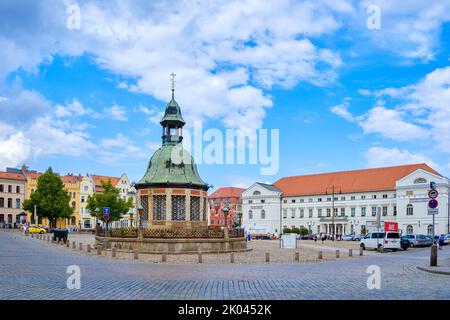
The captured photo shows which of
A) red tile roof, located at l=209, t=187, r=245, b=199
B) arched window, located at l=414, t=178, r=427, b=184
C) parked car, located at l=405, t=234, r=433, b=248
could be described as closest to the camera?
parked car, located at l=405, t=234, r=433, b=248

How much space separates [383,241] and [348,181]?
6810cm

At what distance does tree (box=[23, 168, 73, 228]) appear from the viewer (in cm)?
8088

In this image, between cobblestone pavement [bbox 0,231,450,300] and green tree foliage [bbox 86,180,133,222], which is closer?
cobblestone pavement [bbox 0,231,450,300]

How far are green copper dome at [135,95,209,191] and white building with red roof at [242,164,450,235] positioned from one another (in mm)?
48761

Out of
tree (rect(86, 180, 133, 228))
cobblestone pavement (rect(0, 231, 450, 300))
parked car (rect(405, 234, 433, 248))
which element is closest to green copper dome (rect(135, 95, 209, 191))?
cobblestone pavement (rect(0, 231, 450, 300))

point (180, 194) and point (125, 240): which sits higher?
point (180, 194)

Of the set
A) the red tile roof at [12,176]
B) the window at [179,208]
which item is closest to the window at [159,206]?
the window at [179,208]

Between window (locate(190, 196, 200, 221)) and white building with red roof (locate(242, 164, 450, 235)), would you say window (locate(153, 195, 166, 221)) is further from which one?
white building with red roof (locate(242, 164, 450, 235))

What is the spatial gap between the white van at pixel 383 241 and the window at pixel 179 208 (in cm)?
1447

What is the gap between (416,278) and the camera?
1709cm

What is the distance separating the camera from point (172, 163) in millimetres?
40500

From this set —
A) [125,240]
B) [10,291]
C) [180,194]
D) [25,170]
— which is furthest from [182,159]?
[25,170]
